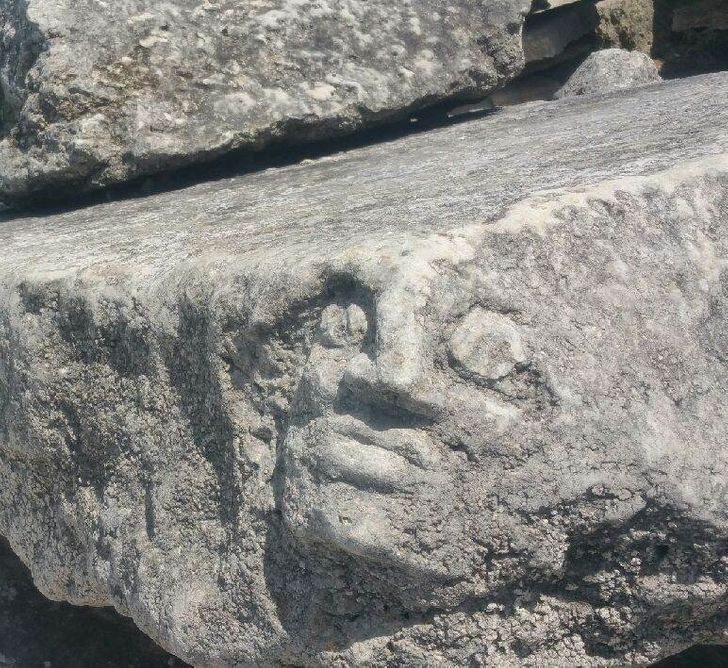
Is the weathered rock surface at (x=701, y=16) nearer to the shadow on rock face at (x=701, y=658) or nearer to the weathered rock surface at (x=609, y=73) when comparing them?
the weathered rock surface at (x=609, y=73)

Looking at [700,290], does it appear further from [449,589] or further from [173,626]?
[173,626]

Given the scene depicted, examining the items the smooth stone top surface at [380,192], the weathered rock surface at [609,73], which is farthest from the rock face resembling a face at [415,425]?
the weathered rock surface at [609,73]

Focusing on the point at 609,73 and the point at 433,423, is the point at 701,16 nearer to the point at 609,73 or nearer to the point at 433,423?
the point at 609,73

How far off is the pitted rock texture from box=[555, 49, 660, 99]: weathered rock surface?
1036 mm

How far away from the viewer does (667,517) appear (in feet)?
3.79

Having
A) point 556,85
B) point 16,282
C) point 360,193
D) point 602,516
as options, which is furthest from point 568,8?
point 602,516

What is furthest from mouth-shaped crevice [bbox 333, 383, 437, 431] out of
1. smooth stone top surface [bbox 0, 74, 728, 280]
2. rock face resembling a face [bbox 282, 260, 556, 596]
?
smooth stone top surface [bbox 0, 74, 728, 280]

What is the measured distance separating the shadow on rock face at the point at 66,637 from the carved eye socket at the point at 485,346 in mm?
1224

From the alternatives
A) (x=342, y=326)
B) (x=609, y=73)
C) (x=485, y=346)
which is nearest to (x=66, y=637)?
(x=342, y=326)

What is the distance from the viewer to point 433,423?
1.08m

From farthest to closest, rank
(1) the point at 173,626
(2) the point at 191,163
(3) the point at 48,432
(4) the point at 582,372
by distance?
(2) the point at 191,163 < (3) the point at 48,432 < (1) the point at 173,626 < (4) the point at 582,372

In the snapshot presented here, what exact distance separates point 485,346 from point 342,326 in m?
0.17

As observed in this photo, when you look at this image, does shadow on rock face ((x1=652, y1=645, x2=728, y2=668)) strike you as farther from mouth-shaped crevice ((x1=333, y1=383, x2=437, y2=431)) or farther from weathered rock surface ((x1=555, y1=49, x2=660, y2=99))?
weathered rock surface ((x1=555, y1=49, x2=660, y2=99))

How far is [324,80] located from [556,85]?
2.33 metres
